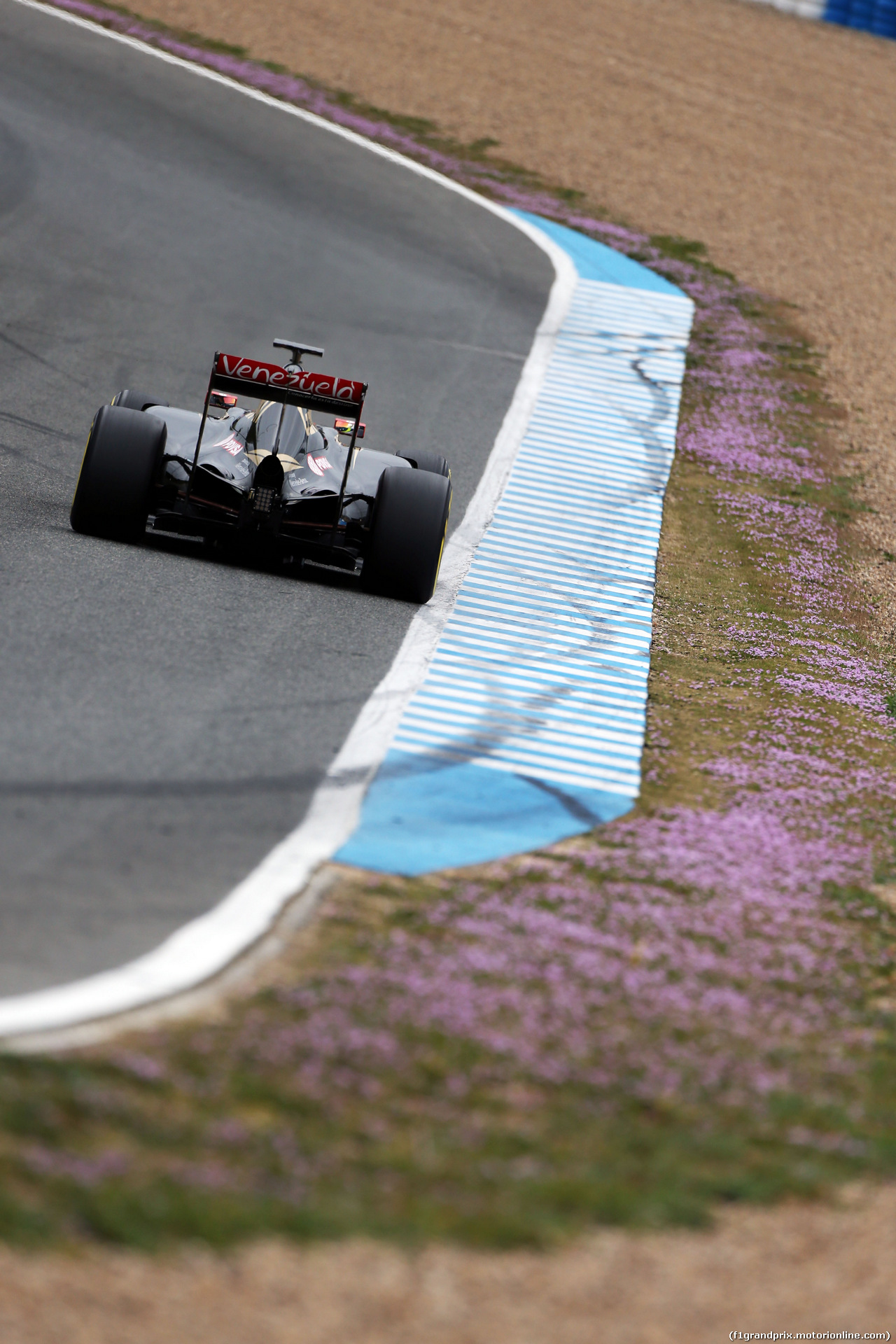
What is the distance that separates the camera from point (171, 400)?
17.1m

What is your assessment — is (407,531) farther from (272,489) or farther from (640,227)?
(640,227)

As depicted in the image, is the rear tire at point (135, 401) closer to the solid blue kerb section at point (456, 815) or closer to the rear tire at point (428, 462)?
the rear tire at point (428, 462)

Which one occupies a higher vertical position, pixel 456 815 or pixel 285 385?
pixel 285 385

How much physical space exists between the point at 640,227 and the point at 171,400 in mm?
13845

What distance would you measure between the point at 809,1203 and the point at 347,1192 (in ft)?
5.50

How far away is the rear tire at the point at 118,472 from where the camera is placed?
11469mm

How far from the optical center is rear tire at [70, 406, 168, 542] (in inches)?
452

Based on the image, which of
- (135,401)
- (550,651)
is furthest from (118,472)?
(550,651)

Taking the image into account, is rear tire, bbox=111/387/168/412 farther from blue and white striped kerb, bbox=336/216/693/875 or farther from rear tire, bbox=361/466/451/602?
blue and white striped kerb, bbox=336/216/693/875

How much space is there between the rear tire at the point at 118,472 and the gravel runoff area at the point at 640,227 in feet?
23.2

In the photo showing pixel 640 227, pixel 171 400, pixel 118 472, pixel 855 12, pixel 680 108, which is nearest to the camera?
pixel 118 472

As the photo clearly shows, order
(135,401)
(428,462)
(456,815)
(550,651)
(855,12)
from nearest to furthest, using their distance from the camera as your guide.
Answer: (456,815), (550,651), (135,401), (428,462), (855,12)

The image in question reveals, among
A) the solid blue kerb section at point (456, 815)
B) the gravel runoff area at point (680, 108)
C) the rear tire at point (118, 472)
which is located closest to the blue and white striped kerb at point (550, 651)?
the solid blue kerb section at point (456, 815)

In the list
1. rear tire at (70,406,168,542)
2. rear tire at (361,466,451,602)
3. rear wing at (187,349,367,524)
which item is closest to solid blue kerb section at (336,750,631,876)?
rear tire at (361,466,451,602)
